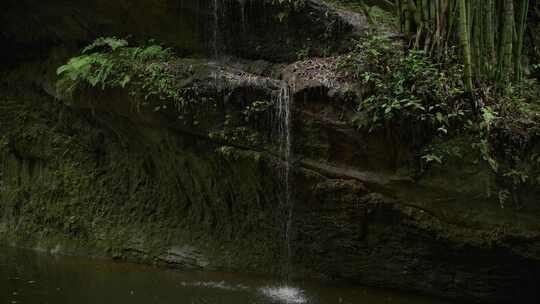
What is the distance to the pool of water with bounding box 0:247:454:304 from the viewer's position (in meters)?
6.15

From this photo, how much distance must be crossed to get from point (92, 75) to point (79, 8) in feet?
6.08

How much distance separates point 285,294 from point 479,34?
4.37 m

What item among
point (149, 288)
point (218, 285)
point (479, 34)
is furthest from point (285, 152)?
point (479, 34)

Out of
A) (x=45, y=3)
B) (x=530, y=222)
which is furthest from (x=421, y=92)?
(x=45, y=3)

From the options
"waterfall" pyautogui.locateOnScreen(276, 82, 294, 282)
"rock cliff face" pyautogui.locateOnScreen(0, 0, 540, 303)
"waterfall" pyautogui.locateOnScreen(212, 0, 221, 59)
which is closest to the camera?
"rock cliff face" pyautogui.locateOnScreen(0, 0, 540, 303)

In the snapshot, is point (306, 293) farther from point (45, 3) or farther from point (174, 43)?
point (45, 3)

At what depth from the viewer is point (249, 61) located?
8.30m

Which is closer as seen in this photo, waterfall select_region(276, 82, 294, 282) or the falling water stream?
the falling water stream

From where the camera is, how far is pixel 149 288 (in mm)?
6762

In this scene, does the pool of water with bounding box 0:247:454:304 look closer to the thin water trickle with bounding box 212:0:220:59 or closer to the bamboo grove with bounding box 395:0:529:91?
the bamboo grove with bounding box 395:0:529:91

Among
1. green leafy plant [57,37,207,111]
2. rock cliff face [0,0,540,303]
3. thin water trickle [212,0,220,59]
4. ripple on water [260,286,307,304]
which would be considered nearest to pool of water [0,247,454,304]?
ripple on water [260,286,307,304]

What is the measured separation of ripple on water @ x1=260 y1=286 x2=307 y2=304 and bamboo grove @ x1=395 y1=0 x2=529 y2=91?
11.6 ft

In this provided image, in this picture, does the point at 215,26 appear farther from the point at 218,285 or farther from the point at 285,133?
the point at 218,285

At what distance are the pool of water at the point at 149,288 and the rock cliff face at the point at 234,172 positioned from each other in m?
0.50
